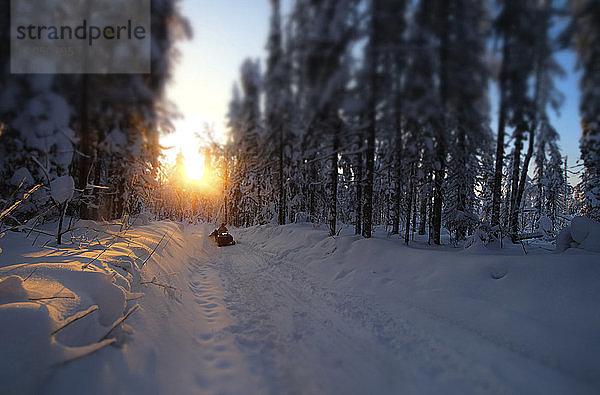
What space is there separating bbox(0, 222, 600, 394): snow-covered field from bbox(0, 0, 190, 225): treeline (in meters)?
2.10

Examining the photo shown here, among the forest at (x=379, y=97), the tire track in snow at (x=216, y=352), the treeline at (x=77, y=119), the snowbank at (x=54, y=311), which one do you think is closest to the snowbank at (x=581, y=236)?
the forest at (x=379, y=97)

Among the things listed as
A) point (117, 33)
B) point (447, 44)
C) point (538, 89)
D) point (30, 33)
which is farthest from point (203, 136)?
point (538, 89)

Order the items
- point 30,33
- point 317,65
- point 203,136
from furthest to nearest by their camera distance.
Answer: point 203,136 → point 317,65 → point 30,33

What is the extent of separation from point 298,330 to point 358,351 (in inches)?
38.9

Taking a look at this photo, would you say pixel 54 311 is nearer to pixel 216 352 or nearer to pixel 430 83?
pixel 216 352

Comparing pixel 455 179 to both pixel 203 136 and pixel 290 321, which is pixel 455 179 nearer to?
pixel 290 321

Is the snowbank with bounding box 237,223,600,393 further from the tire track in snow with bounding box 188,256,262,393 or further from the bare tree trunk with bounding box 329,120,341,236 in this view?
the bare tree trunk with bounding box 329,120,341,236

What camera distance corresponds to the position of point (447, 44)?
8570mm

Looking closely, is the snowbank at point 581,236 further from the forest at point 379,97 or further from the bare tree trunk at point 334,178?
the bare tree trunk at point 334,178

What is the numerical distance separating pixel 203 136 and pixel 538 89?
32341mm

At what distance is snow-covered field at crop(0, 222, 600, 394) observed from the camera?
7.89 ft

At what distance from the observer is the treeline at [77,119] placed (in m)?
6.05

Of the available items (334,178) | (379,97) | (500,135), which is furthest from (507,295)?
(500,135)

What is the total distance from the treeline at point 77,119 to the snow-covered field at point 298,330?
2.10 m
